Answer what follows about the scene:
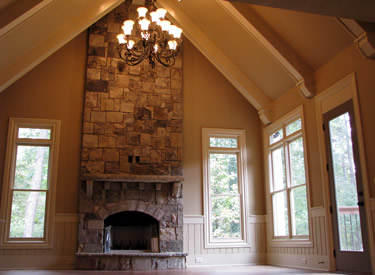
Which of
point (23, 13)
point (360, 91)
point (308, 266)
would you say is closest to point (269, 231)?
point (308, 266)

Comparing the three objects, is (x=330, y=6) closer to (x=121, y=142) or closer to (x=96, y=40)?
(x=121, y=142)

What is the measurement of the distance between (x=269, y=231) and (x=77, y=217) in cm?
375

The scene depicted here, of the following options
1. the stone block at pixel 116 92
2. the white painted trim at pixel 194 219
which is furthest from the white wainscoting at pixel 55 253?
the stone block at pixel 116 92

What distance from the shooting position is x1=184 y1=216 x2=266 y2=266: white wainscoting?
7539 millimetres

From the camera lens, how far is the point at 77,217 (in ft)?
23.8

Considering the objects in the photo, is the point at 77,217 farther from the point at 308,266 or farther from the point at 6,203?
the point at 308,266

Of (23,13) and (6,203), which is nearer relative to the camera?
(23,13)

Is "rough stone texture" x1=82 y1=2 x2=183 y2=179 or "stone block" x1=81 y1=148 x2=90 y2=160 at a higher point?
"rough stone texture" x1=82 y1=2 x2=183 y2=179

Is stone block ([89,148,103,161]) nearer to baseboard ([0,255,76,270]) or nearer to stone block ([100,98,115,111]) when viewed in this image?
stone block ([100,98,115,111])

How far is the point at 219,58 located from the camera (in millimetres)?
7957

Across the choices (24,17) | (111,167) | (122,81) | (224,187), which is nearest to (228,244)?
(224,187)

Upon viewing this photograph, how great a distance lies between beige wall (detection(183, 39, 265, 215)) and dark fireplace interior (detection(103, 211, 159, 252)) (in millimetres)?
883

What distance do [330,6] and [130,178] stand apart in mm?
4535

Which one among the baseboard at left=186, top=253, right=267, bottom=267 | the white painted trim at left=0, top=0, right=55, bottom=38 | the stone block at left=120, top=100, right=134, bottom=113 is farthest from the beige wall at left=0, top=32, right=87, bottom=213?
the baseboard at left=186, top=253, right=267, bottom=267
